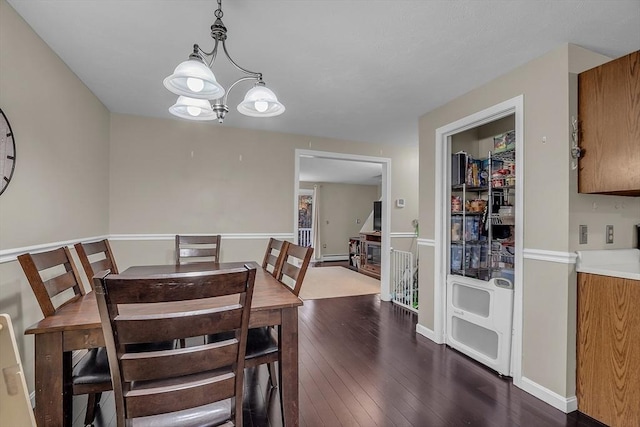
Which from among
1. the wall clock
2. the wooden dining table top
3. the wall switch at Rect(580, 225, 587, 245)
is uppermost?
the wall clock

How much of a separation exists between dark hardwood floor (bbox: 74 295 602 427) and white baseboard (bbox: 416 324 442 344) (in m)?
0.06

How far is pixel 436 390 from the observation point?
2.03 meters

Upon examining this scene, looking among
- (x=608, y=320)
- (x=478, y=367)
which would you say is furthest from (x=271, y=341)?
(x=608, y=320)

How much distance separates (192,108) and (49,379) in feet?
5.02

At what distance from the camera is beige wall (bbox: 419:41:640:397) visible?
1.85 m

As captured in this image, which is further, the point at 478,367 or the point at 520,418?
the point at 478,367

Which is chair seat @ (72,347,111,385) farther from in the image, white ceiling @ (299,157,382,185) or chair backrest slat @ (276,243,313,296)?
white ceiling @ (299,157,382,185)

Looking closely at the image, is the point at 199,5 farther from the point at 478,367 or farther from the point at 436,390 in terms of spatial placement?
the point at 478,367

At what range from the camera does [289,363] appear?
4.76 ft

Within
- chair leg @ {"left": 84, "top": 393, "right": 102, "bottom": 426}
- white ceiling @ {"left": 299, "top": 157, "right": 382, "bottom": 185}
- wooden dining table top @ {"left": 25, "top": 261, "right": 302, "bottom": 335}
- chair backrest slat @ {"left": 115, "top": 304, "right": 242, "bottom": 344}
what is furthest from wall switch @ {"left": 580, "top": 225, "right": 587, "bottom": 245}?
white ceiling @ {"left": 299, "top": 157, "right": 382, "bottom": 185}

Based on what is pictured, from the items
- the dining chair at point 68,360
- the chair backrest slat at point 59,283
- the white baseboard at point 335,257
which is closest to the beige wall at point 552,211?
the dining chair at point 68,360

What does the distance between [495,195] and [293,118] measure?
7.21 ft

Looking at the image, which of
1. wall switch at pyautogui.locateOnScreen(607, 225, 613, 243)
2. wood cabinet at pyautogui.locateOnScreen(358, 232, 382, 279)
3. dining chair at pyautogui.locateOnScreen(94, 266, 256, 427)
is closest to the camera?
dining chair at pyautogui.locateOnScreen(94, 266, 256, 427)

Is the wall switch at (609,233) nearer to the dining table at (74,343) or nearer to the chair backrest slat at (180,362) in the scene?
the dining table at (74,343)
